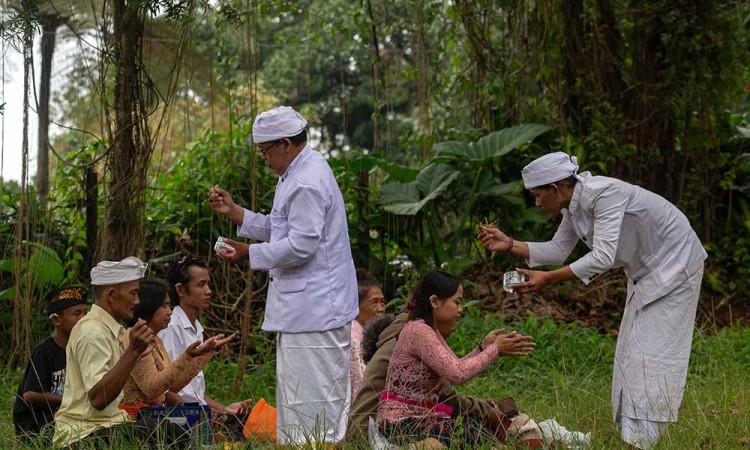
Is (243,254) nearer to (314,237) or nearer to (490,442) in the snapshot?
(314,237)

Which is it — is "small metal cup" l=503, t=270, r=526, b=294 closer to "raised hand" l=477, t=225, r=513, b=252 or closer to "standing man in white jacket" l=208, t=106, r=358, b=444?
"raised hand" l=477, t=225, r=513, b=252

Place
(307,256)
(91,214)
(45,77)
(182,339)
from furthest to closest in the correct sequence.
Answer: (91,214), (45,77), (182,339), (307,256)

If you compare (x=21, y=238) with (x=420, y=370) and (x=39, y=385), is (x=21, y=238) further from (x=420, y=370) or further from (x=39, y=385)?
(x=420, y=370)

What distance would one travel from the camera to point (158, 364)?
5.13 m

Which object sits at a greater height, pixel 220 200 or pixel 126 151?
pixel 126 151

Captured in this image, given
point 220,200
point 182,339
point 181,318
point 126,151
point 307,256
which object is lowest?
point 182,339

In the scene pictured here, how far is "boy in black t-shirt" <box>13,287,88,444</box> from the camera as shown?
5160 millimetres

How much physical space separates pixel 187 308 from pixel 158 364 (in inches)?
24.7

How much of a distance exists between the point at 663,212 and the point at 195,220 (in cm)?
483

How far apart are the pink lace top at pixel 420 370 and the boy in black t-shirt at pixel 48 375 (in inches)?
61.7

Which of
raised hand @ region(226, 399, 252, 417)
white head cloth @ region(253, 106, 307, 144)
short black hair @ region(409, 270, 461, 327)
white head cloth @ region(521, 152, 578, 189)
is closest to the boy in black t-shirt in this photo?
raised hand @ region(226, 399, 252, 417)

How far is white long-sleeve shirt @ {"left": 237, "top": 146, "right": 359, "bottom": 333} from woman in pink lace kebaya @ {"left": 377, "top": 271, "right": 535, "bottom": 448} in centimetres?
33

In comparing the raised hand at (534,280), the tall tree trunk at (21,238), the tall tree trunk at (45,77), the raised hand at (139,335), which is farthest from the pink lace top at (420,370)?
the tall tree trunk at (45,77)

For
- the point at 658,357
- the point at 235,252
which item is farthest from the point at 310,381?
the point at 658,357
